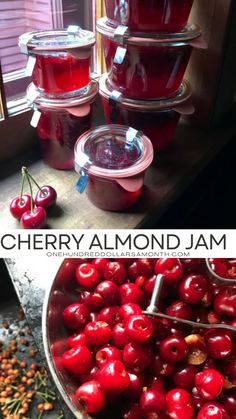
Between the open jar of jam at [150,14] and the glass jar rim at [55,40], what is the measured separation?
58mm

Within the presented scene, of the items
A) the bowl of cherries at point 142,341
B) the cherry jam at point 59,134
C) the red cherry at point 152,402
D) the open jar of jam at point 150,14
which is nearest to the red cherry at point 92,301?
the bowl of cherries at point 142,341

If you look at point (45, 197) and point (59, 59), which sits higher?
Result: point (59, 59)

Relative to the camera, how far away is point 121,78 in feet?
2.05

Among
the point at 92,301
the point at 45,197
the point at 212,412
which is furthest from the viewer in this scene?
the point at 45,197

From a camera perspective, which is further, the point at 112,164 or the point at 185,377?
the point at 112,164

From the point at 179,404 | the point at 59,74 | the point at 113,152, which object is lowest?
the point at 179,404

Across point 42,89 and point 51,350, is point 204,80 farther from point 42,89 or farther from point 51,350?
point 51,350

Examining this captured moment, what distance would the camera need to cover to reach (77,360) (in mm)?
417

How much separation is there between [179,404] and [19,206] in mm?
326

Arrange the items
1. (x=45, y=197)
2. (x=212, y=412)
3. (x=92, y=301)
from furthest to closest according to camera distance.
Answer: (x=45, y=197) < (x=92, y=301) < (x=212, y=412)

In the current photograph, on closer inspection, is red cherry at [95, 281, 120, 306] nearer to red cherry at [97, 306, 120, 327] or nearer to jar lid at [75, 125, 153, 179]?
red cherry at [97, 306, 120, 327]

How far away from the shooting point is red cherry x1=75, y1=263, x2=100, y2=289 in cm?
48

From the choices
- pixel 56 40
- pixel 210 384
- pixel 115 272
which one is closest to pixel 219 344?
pixel 210 384

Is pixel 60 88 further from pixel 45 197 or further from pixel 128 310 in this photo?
pixel 128 310
